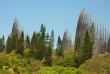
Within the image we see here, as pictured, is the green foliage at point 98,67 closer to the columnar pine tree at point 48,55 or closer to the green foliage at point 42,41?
the columnar pine tree at point 48,55

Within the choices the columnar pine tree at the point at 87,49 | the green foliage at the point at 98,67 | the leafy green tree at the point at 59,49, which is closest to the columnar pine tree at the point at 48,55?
the leafy green tree at the point at 59,49

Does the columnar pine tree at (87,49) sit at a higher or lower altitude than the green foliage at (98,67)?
higher

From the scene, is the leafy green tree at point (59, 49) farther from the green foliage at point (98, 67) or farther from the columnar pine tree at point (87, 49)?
the green foliage at point (98, 67)

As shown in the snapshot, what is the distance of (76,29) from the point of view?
4734 centimetres

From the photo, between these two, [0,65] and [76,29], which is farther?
[76,29]

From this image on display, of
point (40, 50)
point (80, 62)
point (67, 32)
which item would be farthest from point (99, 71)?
point (67, 32)

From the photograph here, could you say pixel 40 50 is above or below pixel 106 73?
above

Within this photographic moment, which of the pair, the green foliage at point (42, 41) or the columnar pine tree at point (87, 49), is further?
the green foliage at point (42, 41)

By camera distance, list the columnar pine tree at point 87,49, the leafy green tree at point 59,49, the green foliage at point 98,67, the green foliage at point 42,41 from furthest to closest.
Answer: the leafy green tree at point 59,49
the green foliage at point 42,41
the columnar pine tree at point 87,49
the green foliage at point 98,67

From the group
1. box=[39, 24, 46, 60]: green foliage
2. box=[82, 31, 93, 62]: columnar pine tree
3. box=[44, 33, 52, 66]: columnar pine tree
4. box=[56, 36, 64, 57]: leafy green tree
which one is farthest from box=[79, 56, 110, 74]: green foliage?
box=[56, 36, 64, 57]: leafy green tree

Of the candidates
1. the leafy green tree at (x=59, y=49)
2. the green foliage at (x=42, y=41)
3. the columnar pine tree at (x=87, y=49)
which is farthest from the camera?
the leafy green tree at (x=59, y=49)

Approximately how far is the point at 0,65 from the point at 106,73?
2130 cm

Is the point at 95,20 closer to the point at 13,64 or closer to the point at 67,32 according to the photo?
the point at 67,32

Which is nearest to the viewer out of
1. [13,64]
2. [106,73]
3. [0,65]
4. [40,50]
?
[106,73]
